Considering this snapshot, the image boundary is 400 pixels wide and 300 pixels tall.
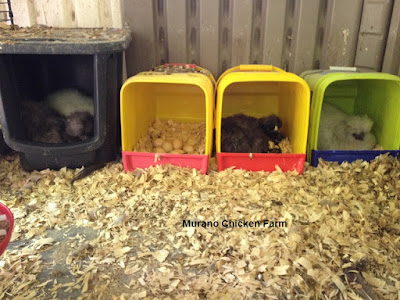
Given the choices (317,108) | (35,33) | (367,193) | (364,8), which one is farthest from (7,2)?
(367,193)

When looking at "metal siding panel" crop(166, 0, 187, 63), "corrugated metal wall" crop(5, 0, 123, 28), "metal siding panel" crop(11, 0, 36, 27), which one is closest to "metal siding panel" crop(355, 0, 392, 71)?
"metal siding panel" crop(166, 0, 187, 63)

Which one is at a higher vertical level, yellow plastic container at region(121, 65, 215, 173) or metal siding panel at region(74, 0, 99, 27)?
metal siding panel at region(74, 0, 99, 27)

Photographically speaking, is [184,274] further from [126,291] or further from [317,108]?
[317,108]

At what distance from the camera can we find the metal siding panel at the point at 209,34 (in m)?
2.04

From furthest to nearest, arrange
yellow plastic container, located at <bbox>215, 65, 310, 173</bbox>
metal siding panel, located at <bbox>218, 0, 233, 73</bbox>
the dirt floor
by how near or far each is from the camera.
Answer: metal siding panel, located at <bbox>218, 0, 233, 73</bbox>
yellow plastic container, located at <bbox>215, 65, 310, 173</bbox>
the dirt floor

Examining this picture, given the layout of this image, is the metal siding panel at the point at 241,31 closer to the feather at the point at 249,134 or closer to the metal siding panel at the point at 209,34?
the metal siding panel at the point at 209,34

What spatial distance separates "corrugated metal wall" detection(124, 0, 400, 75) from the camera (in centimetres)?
201

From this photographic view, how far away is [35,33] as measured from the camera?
68.7 inches

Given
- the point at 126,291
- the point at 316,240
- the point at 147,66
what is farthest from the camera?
the point at 147,66

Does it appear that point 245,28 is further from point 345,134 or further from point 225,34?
point 345,134

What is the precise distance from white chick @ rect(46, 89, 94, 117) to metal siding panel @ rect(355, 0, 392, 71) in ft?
5.28

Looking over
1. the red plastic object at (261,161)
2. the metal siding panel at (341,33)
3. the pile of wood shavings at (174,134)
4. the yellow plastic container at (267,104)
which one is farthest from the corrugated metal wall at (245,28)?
the red plastic object at (261,161)

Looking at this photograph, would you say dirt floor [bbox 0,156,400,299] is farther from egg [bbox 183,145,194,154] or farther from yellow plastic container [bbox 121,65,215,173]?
egg [bbox 183,145,194,154]

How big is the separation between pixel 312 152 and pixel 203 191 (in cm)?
64
